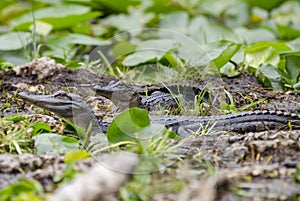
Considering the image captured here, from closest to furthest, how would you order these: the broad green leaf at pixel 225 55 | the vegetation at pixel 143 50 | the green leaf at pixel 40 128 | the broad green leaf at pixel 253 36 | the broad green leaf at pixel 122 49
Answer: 1. the vegetation at pixel 143 50
2. the green leaf at pixel 40 128
3. the broad green leaf at pixel 225 55
4. the broad green leaf at pixel 122 49
5. the broad green leaf at pixel 253 36

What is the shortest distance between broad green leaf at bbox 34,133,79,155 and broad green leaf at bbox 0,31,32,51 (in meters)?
1.76

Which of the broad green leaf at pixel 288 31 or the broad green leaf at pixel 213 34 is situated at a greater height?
the broad green leaf at pixel 288 31

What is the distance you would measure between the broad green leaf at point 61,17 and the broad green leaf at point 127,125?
7.49 feet

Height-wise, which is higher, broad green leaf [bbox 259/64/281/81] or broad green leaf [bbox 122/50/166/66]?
broad green leaf [bbox 122/50/166/66]

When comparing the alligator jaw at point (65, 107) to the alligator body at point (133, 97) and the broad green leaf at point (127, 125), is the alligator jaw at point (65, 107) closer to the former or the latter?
the alligator body at point (133, 97)

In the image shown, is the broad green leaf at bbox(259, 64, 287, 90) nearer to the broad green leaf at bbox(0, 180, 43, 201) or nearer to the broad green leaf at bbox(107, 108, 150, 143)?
the broad green leaf at bbox(107, 108, 150, 143)

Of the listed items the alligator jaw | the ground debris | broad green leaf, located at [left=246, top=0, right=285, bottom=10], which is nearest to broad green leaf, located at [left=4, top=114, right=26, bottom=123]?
the alligator jaw

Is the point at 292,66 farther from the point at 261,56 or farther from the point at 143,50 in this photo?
the point at 143,50

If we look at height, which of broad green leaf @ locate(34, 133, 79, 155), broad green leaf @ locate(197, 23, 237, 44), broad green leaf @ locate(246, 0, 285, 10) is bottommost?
broad green leaf @ locate(34, 133, 79, 155)

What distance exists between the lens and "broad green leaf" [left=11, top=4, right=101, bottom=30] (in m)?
4.71

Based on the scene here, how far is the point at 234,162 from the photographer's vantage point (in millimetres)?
2199

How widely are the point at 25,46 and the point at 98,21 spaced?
1.69 m

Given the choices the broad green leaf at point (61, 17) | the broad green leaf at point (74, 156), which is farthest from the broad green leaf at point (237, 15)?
the broad green leaf at point (74, 156)

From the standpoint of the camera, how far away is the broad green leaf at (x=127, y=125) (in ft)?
7.96
